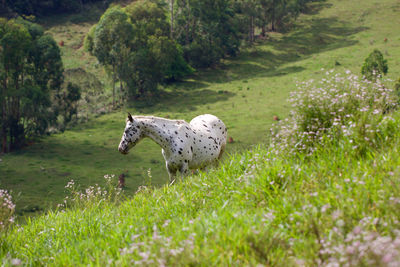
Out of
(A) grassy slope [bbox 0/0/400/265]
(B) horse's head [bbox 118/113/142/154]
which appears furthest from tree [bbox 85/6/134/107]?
(A) grassy slope [bbox 0/0/400/265]

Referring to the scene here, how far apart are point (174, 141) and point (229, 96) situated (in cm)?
4429

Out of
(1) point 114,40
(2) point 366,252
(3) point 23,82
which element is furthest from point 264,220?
(1) point 114,40

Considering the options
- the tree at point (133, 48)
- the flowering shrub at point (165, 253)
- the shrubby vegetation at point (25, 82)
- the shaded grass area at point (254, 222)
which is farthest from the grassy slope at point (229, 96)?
the flowering shrub at point (165, 253)

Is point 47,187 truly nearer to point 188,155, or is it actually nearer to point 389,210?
point 188,155

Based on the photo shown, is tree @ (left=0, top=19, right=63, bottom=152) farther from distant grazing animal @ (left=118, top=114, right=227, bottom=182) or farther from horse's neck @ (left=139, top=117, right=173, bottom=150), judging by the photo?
horse's neck @ (left=139, top=117, right=173, bottom=150)

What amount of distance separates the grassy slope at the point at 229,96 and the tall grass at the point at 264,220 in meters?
2.89

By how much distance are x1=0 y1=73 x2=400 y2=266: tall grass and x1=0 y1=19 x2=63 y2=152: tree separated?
3719cm

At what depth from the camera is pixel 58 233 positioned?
7027mm

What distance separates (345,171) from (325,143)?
1.17 m

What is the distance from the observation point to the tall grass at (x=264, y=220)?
4.30 metres

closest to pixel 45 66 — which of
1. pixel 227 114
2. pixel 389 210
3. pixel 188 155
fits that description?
pixel 227 114

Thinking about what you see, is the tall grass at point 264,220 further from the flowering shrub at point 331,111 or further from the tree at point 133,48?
the tree at point 133,48

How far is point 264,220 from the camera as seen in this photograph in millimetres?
4961

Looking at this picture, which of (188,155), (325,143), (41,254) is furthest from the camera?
(188,155)
